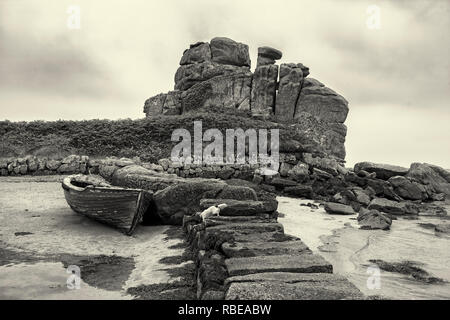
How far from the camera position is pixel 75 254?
743 centimetres

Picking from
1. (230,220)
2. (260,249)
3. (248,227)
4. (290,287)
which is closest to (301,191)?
(230,220)

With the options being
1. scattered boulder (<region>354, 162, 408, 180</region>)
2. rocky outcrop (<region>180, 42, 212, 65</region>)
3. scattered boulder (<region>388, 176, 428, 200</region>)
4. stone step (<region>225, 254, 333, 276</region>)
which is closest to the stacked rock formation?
rocky outcrop (<region>180, 42, 212, 65</region>)

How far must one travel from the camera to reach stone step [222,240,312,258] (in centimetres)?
483

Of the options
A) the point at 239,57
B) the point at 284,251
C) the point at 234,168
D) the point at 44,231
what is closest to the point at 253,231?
the point at 284,251

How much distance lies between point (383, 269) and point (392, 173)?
52.4ft

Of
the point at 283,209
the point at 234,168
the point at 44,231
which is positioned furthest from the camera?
the point at 234,168

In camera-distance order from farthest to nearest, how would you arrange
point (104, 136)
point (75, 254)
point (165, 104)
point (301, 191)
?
point (165, 104)
point (104, 136)
point (301, 191)
point (75, 254)

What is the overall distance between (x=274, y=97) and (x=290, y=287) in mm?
35620

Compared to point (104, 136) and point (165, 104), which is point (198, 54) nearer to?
point (165, 104)

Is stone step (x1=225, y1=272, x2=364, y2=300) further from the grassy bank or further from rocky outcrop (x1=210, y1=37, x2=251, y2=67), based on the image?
rocky outcrop (x1=210, y1=37, x2=251, y2=67)

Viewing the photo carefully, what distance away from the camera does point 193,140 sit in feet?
79.7

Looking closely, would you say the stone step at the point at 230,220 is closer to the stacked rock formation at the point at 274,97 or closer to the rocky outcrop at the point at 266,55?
the stacked rock formation at the point at 274,97

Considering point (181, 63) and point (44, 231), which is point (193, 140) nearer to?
point (44, 231)
